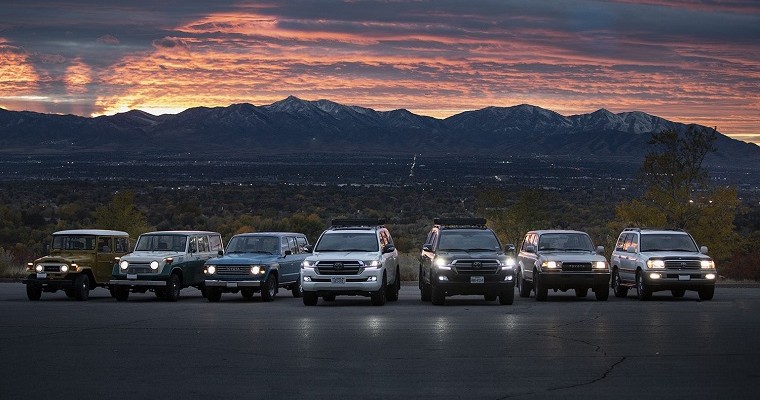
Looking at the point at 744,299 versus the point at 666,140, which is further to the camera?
the point at 666,140

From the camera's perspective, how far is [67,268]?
3045 cm

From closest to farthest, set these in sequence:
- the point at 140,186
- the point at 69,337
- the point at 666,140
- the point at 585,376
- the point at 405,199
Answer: the point at 585,376, the point at 69,337, the point at 666,140, the point at 405,199, the point at 140,186

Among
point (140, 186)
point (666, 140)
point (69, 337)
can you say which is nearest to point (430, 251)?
point (69, 337)

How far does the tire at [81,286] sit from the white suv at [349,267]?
6.20 meters

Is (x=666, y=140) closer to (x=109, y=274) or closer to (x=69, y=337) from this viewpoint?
(x=109, y=274)

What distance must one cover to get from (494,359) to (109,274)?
55.7 ft

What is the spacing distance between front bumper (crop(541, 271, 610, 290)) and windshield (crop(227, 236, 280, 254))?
720 cm

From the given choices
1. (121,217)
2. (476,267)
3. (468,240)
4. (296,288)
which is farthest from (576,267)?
(121,217)

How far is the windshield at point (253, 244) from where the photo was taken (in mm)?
31750

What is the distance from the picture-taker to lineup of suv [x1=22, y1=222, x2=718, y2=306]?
28.6m

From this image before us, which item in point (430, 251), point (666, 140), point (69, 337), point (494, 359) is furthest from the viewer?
point (666, 140)

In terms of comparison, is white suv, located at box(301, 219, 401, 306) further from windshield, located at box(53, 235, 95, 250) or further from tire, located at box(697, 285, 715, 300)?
tire, located at box(697, 285, 715, 300)

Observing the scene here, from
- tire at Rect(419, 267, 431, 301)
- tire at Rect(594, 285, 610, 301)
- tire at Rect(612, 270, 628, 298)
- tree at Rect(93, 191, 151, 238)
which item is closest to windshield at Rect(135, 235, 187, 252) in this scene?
tire at Rect(419, 267, 431, 301)

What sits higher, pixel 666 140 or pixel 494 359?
pixel 666 140
